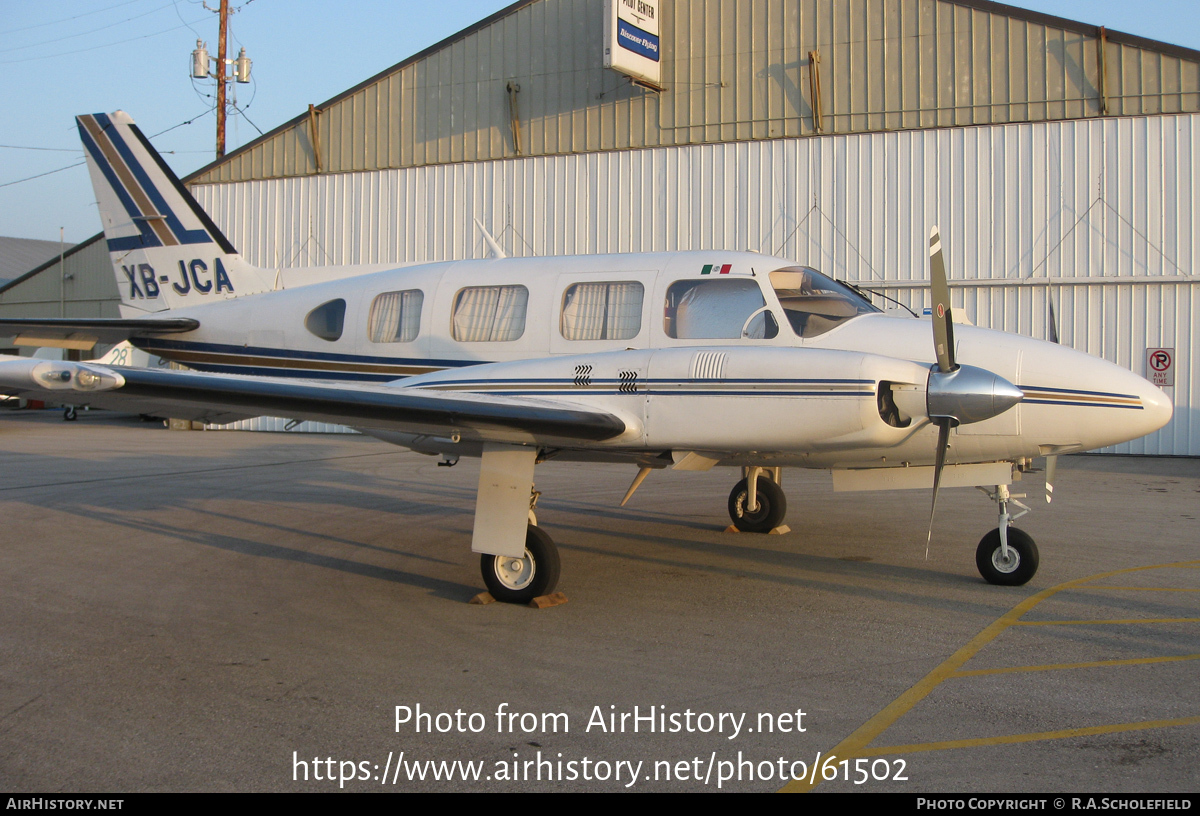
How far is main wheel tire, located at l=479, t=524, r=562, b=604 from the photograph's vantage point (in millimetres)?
7215

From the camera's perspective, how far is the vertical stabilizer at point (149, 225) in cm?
1092

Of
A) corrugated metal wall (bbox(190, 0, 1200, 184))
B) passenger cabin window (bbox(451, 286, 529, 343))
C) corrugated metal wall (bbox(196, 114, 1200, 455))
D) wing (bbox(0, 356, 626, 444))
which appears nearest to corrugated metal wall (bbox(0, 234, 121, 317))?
corrugated metal wall (bbox(190, 0, 1200, 184))

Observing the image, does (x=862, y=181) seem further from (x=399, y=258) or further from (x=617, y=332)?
(x=617, y=332)

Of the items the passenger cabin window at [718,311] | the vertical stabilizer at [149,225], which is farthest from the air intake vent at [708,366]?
the vertical stabilizer at [149,225]

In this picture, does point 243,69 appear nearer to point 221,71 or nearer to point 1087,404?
point 221,71

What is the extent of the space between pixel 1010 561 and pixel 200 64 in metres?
33.5

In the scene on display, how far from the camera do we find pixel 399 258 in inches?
985

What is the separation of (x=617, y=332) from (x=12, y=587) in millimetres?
5490

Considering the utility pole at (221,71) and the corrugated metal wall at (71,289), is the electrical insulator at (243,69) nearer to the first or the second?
the utility pole at (221,71)

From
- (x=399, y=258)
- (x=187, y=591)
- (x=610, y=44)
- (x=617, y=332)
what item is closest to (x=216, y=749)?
(x=187, y=591)

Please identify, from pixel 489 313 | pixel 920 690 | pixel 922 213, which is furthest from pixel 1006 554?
pixel 922 213

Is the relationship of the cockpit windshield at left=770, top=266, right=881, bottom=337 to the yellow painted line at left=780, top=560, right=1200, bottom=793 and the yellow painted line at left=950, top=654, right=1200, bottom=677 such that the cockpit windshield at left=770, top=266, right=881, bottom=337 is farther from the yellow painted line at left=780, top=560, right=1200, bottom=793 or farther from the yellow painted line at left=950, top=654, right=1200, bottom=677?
the yellow painted line at left=950, top=654, right=1200, bottom=677

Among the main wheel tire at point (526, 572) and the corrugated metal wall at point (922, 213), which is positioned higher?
the corrugated metal wall at point (922, 213)

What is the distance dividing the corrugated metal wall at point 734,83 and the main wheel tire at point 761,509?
544 inches
